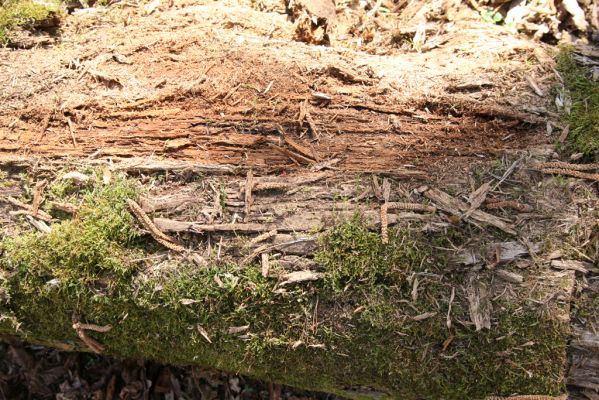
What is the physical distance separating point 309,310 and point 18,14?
114 inches

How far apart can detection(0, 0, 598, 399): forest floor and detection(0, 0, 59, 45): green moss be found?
251 millimetres

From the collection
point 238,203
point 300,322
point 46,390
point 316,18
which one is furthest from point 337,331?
point 46,390

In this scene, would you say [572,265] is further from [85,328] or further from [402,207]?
[85,328]

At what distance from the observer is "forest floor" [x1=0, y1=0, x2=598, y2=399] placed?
2479mm

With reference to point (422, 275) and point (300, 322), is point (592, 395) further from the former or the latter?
point (300, 322)

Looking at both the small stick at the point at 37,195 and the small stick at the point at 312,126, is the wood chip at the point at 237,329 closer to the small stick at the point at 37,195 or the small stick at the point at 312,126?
the small stick at the point at 312,126

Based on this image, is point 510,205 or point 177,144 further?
point 177,144

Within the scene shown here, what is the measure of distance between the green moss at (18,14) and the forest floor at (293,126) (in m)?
0.25

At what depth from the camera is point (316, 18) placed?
11.3 ft

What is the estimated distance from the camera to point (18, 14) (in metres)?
3.39

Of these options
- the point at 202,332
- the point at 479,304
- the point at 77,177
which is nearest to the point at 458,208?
the point at 479,304

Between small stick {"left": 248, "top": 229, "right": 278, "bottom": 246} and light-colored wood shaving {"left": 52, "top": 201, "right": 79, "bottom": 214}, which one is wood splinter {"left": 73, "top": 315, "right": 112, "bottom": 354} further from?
small stick {"left": 248, "top": 229, "right": 278, "bottom": 246}

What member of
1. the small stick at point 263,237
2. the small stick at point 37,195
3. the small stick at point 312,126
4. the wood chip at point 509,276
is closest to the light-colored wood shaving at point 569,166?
the wood chip at point 509,276

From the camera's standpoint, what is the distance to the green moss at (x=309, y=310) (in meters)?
2.33
